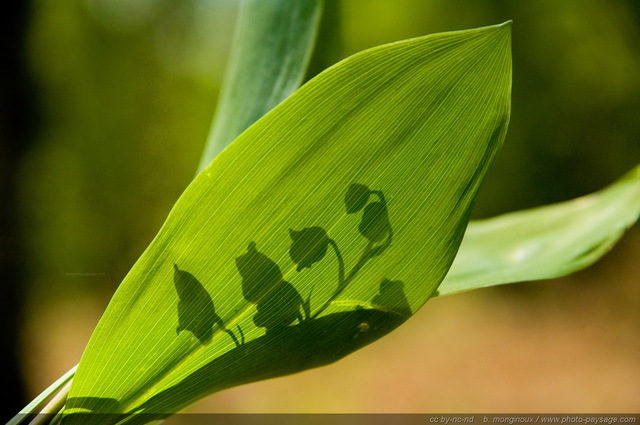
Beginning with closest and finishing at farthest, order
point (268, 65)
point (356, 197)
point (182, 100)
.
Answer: point (356, 197), point (268, 65), point (182, 100)

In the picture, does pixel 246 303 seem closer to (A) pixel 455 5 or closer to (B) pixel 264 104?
(B) pixel 264 104

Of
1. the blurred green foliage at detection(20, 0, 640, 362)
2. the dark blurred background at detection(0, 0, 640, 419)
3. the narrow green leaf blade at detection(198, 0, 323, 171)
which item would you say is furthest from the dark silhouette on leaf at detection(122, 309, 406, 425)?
the blurred green foliage at detection(20, 0, 640, 362)

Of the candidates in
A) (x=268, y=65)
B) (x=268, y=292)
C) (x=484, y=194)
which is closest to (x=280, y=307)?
(x=268, y=292)

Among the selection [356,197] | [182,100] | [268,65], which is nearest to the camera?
[356,197]

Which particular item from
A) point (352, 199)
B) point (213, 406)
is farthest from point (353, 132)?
point (213, 406)

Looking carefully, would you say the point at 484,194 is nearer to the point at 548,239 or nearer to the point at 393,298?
the point at 548,239

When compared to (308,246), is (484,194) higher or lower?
lower

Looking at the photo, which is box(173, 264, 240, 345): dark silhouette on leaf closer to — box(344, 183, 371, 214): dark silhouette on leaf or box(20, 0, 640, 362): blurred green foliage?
box(344, 183, 371, 214): dark silhouette on leaf
